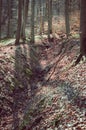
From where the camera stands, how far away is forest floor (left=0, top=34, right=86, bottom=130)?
27.6 feet

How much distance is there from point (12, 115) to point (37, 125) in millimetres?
2112

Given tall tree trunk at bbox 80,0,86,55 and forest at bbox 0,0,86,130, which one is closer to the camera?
forest at bbox 0,0,86,130

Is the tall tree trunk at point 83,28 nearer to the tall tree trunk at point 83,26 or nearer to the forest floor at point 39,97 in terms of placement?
the tall tree trunk at point 83,26

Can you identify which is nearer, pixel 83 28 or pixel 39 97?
pixel 39 97

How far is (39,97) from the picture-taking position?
11.4 metres

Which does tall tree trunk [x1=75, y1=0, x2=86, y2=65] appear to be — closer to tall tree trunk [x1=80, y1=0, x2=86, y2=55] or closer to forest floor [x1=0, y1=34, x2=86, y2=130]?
tall tree trunk [x1=80, y1=0, x2=86, y2=55]

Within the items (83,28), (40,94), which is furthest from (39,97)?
(83,28)

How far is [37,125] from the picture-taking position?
868 centimetres

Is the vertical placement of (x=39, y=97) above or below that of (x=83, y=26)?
below

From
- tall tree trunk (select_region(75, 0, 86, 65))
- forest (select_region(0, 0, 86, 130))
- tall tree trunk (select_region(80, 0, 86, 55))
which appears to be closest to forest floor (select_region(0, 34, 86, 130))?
forest (select_region(0, 0, 86, 130))

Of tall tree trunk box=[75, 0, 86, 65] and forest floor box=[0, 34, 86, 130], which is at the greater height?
tall tree trunk box=[75, 0, 86, 65]

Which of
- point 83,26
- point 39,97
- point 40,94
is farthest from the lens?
point 83,26

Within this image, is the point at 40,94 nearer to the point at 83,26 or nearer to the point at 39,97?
the point at 39,97

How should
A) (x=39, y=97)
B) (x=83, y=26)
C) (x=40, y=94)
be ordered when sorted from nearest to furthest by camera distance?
(x=39, y=97) → (x=40, y=94) → (x=83, y=26)
